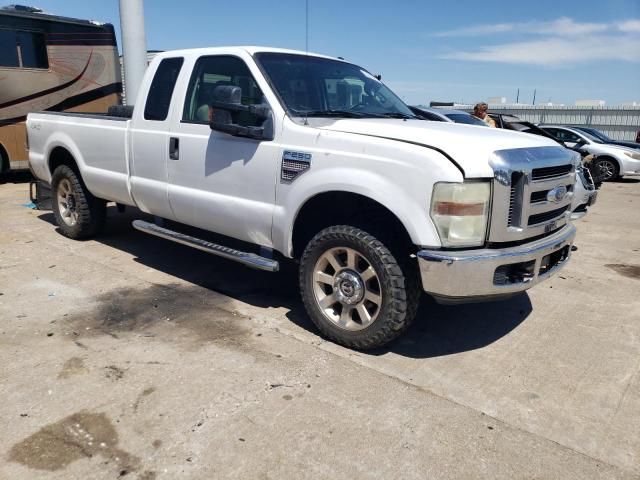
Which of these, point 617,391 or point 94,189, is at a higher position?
point 94,189

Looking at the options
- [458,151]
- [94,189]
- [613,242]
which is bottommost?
[613,242]

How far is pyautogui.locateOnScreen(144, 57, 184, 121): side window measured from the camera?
182 inches

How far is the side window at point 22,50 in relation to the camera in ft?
32.5

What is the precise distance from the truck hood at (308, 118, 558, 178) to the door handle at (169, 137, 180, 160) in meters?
1.31

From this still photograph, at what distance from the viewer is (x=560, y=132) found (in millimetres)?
15109

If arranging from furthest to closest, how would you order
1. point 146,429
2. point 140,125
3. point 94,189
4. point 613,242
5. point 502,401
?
point 613,242 → point 94,189 → point 140,125 → point 502,401 → point 146,429

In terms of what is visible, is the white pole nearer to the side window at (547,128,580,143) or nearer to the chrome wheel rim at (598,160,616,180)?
the side window at (547,128,580,143)

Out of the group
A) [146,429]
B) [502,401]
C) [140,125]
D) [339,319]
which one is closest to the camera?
[146,429]

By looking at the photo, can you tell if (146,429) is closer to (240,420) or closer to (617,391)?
(240,420)

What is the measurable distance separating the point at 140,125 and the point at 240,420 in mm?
3134

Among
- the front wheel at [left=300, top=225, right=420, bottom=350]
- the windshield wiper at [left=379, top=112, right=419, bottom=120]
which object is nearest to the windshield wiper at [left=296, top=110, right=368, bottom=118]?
the windshield wiper at [left=379, top=112, right=419, bottom=120]

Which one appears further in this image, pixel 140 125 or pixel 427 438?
pixel 140 125

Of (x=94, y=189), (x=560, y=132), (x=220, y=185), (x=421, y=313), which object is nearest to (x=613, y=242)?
(x=421, y=313)

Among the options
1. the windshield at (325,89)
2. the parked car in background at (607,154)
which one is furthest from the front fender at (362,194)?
the parked car in background at (607,154)
